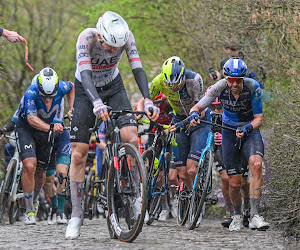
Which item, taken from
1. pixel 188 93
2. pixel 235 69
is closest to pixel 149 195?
pixel 188 93

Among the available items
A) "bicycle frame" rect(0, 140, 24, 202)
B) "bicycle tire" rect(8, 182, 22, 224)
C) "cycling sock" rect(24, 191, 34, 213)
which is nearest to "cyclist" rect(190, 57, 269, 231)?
"cycling sock" rect(24, 191, 34, 213)

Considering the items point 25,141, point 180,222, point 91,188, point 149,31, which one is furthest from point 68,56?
point 180,222

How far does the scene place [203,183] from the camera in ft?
29.3

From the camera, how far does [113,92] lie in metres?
7.83

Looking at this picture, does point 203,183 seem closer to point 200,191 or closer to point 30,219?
point 200,191

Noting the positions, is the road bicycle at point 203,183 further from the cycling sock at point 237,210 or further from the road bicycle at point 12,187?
the road bicycle at point 12,187

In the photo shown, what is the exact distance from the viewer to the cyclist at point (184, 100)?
32.0 ft

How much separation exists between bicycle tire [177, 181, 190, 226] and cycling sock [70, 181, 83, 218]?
2.16m

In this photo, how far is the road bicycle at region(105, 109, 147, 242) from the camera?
666 cm

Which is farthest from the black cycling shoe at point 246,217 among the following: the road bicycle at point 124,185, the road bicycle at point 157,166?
the road bicycle at point 124,185

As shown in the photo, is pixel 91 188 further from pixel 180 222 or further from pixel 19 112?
pixel 180 222

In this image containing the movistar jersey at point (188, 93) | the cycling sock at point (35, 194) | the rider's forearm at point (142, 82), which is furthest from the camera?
the cycling sock at point (35, 194)

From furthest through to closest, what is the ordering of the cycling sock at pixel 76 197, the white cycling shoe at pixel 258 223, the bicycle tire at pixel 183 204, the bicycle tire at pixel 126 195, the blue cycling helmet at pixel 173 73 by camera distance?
1. the blue cycling helmet at pixel 173 73
2. the bicycle tire at pixel 183 204
3. the white cycling shoe at pixel 258 223
4. the cycling sock at pixel 76 197
5. the bicycle tire at pixel 126 195

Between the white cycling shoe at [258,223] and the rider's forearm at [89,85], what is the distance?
9.20 feet
